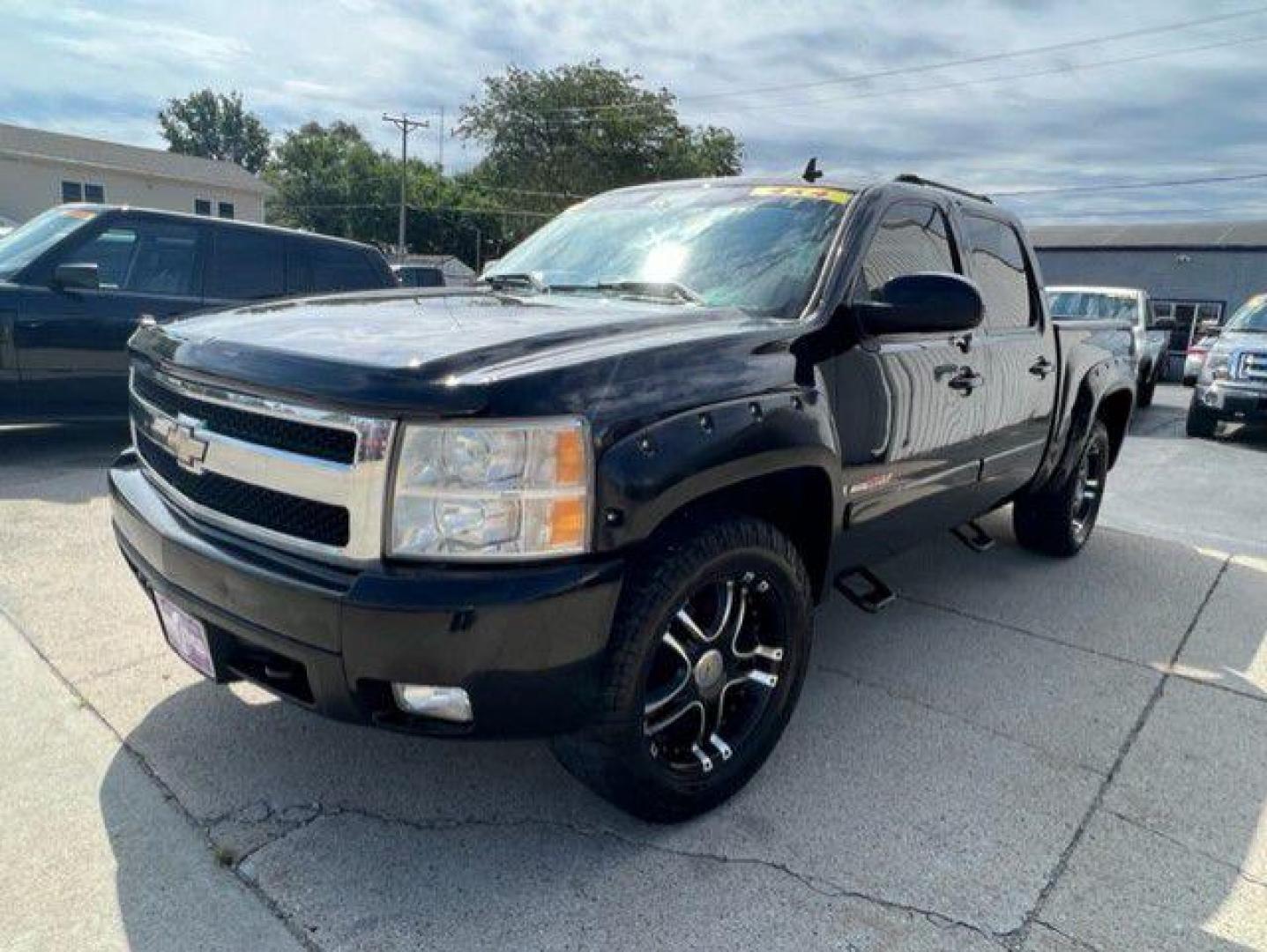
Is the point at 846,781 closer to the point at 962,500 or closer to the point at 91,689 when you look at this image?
the point at 962,500

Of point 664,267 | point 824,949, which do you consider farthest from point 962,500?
point 824,949

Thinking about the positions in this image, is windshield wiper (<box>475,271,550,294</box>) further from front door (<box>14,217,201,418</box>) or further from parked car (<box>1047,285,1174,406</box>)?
parked car (<box>1047,285,1174,406</box>)

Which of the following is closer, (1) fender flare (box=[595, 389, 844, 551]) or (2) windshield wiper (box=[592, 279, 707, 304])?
(1) fender flare (box=[595, 389, 844, 551])

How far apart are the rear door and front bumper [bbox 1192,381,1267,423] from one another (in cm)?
759

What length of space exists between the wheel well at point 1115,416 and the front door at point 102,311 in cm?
643

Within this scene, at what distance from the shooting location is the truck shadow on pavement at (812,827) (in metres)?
2.25

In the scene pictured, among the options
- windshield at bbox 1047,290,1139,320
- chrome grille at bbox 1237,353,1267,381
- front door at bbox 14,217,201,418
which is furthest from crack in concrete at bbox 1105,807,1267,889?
windshield at bbox 1047,290,1139,320

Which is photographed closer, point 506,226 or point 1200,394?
point 1200,394

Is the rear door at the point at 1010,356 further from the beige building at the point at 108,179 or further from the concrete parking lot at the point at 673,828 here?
the beige building at the point at 108,179

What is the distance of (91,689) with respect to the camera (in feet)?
10.5

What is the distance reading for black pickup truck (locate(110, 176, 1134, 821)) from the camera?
202 centimetres

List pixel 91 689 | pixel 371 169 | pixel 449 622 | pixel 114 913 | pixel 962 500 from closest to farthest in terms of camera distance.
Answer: pixel 449 622
pixel 114 913
pixel 91 689
pixel 962 500
pixel 371 169

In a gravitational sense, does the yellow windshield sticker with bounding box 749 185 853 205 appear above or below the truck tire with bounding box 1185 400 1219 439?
above

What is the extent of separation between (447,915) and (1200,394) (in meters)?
11.6
